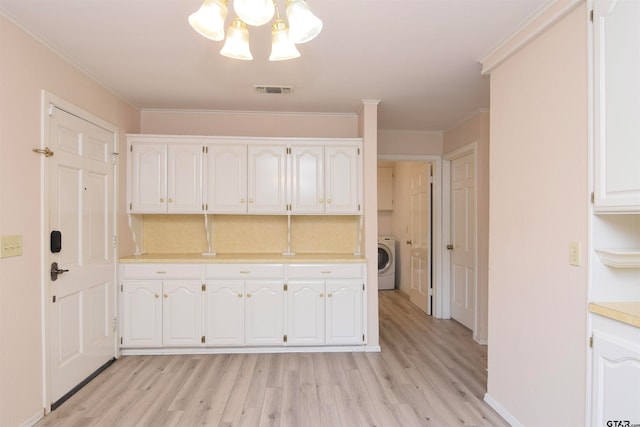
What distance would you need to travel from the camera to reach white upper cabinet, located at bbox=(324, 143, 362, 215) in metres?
3.25

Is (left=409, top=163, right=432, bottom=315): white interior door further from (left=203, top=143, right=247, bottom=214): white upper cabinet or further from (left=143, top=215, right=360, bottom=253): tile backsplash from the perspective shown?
(left=203, top=143, right=247, bottom=214): white upper cabinet

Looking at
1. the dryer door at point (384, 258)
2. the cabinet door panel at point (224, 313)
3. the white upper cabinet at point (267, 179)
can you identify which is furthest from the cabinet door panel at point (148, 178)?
the dryer door at point (384, 258)

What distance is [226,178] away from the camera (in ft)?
10.5

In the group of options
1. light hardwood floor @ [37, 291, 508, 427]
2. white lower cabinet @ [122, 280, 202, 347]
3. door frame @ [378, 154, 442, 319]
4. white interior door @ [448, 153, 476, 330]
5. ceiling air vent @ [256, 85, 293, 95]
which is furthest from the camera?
door frame @ [378, 154, 442, 319]

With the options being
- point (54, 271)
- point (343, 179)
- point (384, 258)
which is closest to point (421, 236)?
point (384, 258)

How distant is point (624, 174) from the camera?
4.29ft

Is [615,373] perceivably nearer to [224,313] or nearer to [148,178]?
[224,313]

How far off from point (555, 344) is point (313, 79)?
2386mm

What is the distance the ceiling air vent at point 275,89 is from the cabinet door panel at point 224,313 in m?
1.77

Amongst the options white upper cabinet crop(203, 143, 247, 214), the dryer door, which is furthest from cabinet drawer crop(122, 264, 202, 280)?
the dryer door

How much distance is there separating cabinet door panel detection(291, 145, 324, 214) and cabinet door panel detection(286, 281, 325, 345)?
29.7 inches

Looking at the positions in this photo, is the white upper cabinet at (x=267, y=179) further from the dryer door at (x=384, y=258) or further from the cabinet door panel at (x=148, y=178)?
the dryer door at (x=384, y=258)

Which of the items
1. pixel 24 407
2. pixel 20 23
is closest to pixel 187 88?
pixel 20 23

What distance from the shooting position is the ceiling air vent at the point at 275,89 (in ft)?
9.20
